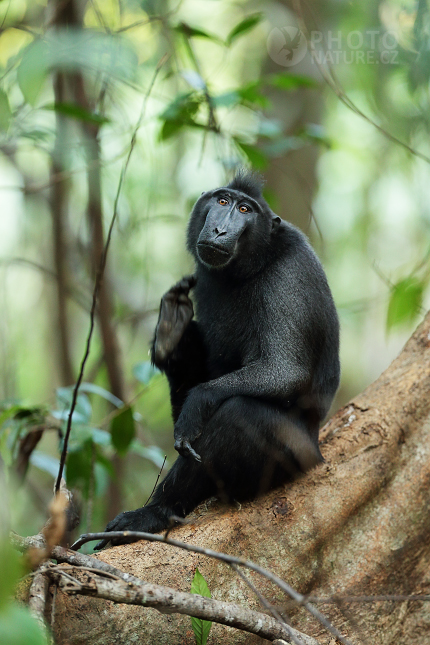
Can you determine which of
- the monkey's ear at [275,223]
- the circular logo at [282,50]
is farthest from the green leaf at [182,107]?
the circular logo at [282,50]

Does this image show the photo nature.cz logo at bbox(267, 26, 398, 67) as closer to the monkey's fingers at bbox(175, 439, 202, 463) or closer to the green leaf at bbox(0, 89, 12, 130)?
the green leaf at bbox(0, 89, 12, 130)

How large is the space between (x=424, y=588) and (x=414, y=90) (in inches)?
138

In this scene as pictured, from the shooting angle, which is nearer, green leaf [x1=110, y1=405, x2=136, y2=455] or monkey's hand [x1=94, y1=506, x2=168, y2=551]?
monkey's hand [x1=94, y1=506, x2=168, y2=551]

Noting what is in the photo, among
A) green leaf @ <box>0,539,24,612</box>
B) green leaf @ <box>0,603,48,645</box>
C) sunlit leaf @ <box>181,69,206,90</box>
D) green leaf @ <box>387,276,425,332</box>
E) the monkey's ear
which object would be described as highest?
Answer: sunlit leaf @ <box>181,69,206,90</box>

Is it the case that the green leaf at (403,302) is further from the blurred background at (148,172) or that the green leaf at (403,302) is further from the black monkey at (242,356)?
the black monkey at (242,356)

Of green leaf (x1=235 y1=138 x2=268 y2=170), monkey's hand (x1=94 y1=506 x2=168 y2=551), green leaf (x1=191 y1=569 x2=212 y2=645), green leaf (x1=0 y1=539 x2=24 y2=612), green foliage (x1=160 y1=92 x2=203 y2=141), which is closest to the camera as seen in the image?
green leaf (x1=0 y1=539 x2=24 y2=612)

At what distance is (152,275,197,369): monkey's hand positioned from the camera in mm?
4434

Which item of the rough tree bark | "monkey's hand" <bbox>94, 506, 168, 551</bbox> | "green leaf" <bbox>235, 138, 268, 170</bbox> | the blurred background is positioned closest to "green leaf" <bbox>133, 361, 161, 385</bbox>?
the blurred background

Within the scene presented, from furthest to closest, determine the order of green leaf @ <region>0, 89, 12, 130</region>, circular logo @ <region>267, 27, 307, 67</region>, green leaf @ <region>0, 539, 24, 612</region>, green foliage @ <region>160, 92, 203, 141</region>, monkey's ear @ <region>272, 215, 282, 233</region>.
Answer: circular logo @ <region>267, 27, 307, 67</region>, green foliage @ <region>160, 92, 203, 141</region>, monkey's ear @ <region>272, 215, 282, 233</region>, green leaf @ <region>0, 89, 12, 130</region>, green leaf @ <region>0, 539, 24, 612</region>

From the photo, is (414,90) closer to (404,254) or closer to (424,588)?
(424,588)

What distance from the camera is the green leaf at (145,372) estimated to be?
535cm

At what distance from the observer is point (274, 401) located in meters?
4.19

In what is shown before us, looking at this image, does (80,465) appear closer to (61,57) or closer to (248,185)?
(248,185)

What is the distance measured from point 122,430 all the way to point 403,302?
263 centimetres
